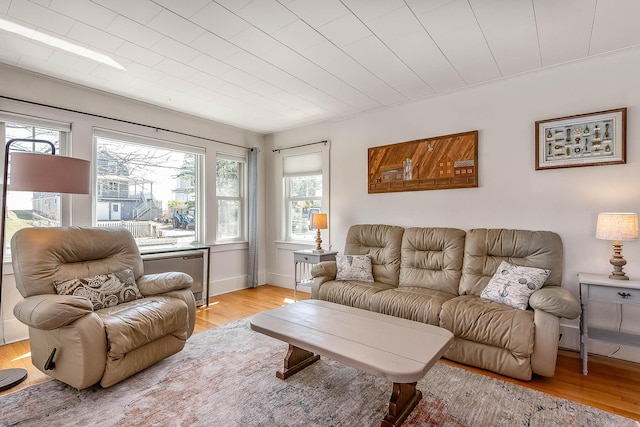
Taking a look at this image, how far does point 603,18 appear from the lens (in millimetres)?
2094

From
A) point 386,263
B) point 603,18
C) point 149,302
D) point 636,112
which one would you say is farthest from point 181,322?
point 636,112

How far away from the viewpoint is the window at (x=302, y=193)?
464cm

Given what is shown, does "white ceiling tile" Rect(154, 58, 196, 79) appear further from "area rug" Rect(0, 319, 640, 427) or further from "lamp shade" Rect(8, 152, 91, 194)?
"area rug" Rect(0, 319, 640, 427)

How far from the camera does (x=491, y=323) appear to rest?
7.38 feet

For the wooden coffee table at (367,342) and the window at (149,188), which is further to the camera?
the window at (149,188)

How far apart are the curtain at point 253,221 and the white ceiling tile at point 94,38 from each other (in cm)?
254

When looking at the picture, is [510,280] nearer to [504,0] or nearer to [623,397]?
[623,397]

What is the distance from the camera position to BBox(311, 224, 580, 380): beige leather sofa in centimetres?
214

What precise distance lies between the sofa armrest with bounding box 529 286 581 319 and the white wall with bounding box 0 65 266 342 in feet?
12.5

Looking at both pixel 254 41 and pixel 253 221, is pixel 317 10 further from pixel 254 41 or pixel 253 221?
pixel 253 221

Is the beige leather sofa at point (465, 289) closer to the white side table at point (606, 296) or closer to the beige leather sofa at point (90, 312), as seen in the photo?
the white side table at point (606, 296)

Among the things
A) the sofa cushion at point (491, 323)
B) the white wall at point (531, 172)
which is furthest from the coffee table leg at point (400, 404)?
the white wall at point (531, 172)

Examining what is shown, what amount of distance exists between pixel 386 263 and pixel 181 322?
83.7 inches

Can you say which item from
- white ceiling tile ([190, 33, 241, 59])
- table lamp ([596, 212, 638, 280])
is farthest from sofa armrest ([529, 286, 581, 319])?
white ceiling tile ([190, 33, 241, 59])
